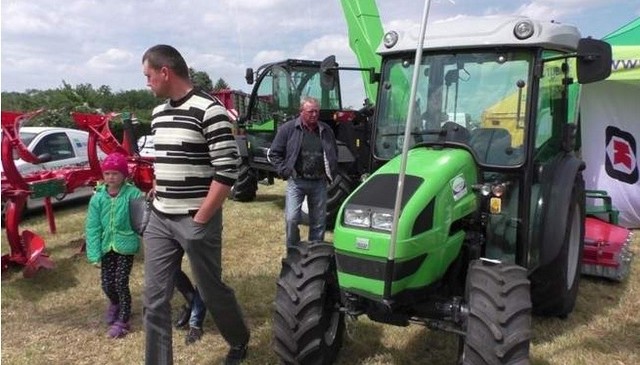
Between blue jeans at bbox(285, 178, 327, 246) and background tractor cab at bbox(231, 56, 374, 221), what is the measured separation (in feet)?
4.39

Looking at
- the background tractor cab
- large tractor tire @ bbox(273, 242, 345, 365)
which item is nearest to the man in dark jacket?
the background tractor cab

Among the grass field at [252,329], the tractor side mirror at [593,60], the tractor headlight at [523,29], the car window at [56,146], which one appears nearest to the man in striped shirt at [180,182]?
the grass field at [252,329]

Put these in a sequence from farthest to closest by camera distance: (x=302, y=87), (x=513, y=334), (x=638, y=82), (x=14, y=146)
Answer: (x=302, y=87), (x=638, y=82), (x=14, y=146), (x=513, y=334)

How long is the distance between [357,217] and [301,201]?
8.15ft

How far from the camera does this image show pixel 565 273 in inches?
158

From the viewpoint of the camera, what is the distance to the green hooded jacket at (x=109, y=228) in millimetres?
4059

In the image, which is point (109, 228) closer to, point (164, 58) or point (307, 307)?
point (164, 58)

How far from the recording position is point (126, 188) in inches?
165

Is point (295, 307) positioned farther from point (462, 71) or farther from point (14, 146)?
A: point (14, 146)

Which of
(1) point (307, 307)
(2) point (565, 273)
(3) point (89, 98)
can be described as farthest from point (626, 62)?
(3) point (89, 98)

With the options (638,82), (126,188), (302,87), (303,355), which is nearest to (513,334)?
(303,355)

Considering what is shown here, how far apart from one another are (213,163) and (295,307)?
0.90 m

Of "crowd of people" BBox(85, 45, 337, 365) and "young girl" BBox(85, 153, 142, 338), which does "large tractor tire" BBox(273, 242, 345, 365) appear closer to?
"crowd of people" BBox(85, 45, 337, 365)

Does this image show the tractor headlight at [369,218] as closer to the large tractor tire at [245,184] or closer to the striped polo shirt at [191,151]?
the striped polo shirt at [191,151]
